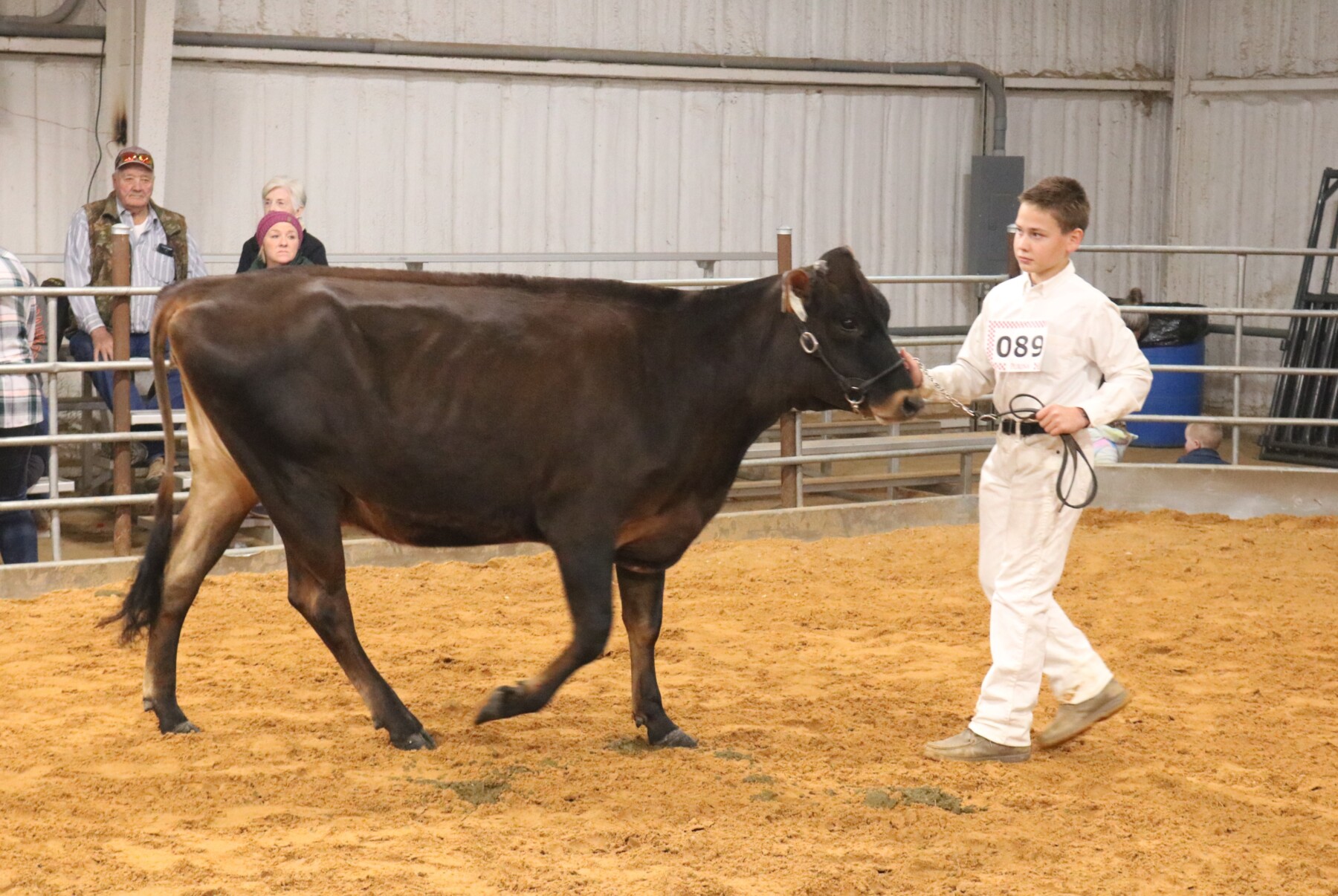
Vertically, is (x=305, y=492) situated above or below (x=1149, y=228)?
below

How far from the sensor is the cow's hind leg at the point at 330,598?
4.54m

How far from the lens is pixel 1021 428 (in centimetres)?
441

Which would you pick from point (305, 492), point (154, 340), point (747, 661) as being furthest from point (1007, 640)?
point (154, 340)

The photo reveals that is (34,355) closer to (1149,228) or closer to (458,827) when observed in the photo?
(458,827)

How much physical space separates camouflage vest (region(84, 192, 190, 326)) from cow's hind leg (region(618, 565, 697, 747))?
387 cm

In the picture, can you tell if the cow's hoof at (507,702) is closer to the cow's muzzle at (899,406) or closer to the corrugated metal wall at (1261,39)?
the cow's muzzle at (899,406)

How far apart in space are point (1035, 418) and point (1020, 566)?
44cm

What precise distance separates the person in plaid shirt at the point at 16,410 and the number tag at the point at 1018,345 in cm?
451

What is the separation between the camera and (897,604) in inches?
265

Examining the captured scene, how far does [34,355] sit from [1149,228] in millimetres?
11442

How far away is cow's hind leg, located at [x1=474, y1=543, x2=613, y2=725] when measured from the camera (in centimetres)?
429

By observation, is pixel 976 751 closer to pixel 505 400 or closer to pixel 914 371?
pixel 914 371

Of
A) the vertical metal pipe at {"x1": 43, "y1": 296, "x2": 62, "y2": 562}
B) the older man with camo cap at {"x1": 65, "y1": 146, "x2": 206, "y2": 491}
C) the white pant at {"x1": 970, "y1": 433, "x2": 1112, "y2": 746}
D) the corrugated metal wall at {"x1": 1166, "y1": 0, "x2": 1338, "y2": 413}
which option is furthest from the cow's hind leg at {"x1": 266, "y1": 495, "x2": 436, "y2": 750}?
the corrugated metal wall at {"x1": 1166, "y1": 0, "x2": 1338, "y2": 413}

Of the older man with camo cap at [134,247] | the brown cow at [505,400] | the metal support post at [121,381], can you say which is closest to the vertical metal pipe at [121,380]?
the metal support post at [121,381]
